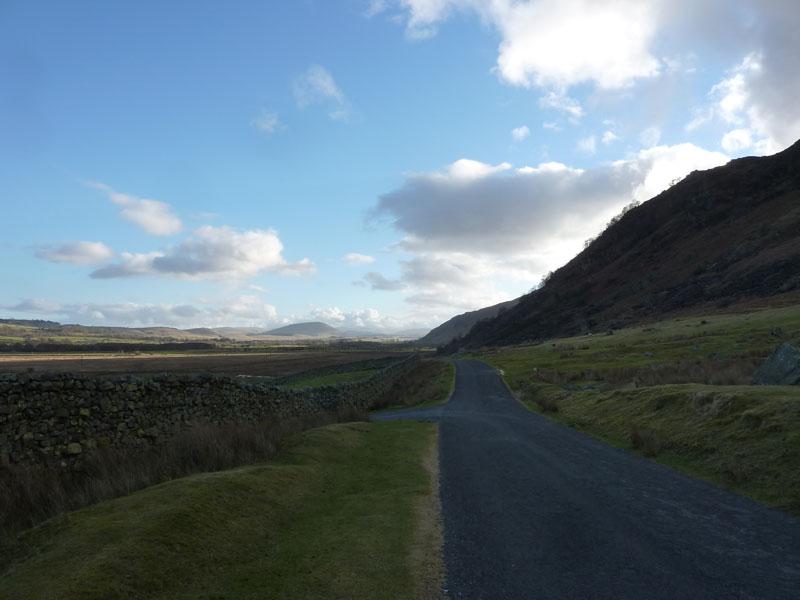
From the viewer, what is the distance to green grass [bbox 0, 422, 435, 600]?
18.0 ft

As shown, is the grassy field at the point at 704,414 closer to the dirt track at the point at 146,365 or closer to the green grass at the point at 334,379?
the green grass at the point at 334,379

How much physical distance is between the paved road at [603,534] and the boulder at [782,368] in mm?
8479

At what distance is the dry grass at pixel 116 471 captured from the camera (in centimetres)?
865

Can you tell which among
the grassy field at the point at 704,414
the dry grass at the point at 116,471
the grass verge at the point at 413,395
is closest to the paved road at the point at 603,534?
the grassy field at the point at 704,414

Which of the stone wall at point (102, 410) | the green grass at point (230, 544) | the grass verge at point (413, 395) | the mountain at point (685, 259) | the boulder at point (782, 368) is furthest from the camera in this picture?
the mountain at point (685, 259)

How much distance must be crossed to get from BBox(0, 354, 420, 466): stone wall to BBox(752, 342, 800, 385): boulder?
19.5 metres

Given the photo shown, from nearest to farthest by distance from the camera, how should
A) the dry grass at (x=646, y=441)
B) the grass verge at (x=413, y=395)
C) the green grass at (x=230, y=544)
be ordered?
the green grass at (x=230, y=544) < the dry grass at (x=646, y=441) < the grass verge at (x=413, y=395)

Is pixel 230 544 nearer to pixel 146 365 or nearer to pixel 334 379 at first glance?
pixel 334 379

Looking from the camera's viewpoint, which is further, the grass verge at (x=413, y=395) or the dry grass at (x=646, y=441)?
the grass verge at (x=413, y=395)

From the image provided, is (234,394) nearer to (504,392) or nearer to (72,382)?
(72,382)

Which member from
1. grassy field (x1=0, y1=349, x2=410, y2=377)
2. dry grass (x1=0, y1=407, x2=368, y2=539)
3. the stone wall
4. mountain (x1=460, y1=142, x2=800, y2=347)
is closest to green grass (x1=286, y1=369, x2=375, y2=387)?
grassy field (x1=0, y1=349, x2=410, y2=377)

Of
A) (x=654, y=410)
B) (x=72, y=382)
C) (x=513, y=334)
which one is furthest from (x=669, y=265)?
(x=72, y=382)

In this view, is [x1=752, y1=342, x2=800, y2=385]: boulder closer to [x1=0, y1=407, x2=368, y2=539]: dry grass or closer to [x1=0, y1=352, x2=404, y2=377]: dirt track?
[x1=0, y1=407, x2=368, y2=539]: dry grass

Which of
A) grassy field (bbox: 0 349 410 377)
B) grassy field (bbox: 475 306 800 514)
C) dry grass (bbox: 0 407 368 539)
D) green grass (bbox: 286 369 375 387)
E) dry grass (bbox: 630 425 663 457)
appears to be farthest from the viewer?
grassy field (bbox: 0 349 410 377)
